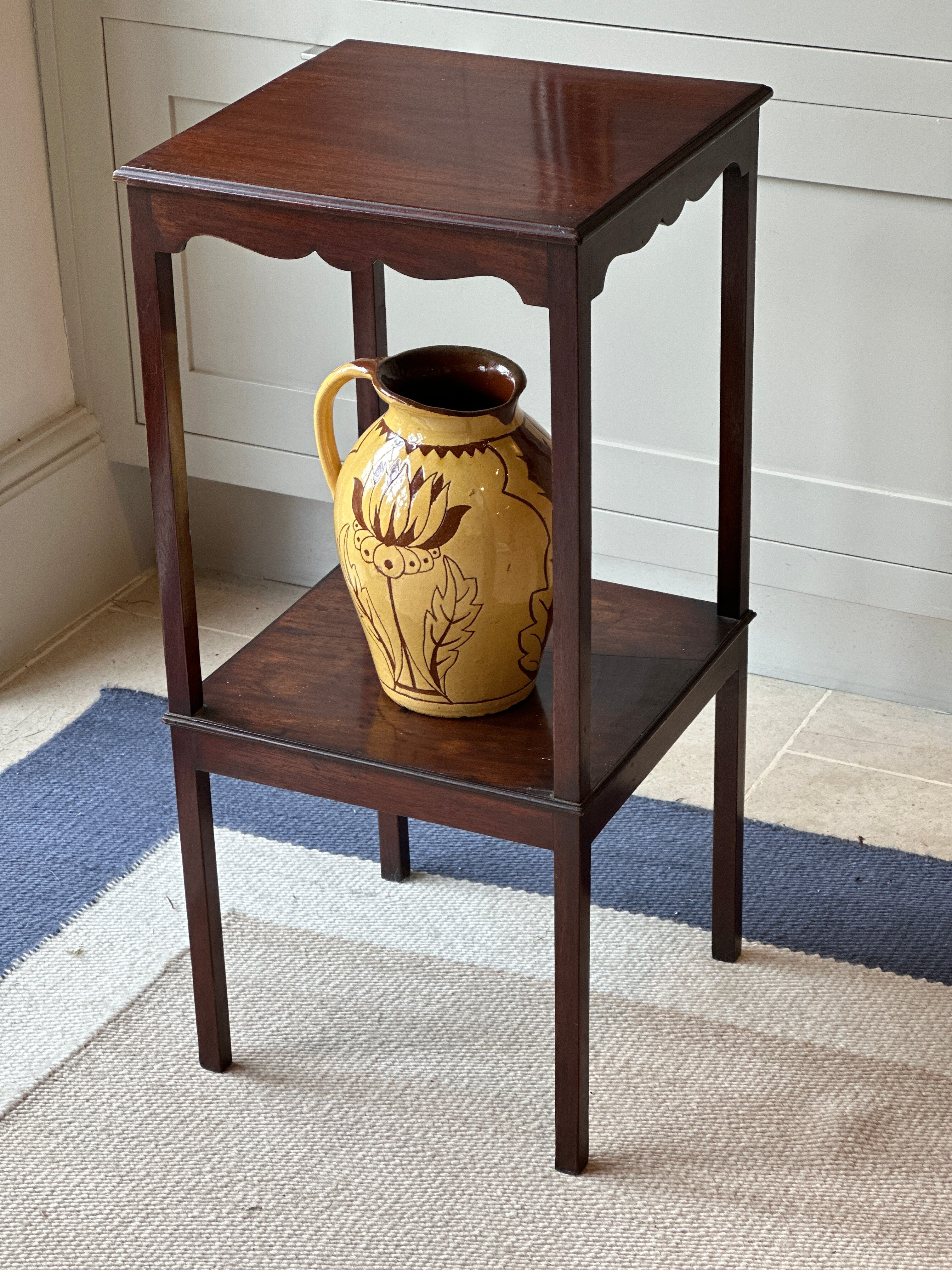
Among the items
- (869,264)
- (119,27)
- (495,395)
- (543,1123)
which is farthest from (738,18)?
(543,1123)

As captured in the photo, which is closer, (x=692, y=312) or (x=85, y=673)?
(x=692, y=312)

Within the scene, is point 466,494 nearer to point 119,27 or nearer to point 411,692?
point 411,692

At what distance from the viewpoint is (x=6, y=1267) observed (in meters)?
1.25

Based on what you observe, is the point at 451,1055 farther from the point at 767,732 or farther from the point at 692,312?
the point at 692,312

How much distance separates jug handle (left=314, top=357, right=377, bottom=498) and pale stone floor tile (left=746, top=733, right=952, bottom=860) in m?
0.75

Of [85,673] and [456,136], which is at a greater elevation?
[456,136]

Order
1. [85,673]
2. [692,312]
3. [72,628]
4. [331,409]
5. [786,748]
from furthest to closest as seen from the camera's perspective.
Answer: [72,628] < [85,673] < [786,748] < [692,312] < [331,409]

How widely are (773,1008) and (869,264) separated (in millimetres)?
800

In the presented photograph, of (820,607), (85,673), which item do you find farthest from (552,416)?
(85,673)

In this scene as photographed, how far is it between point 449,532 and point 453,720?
0.19 m

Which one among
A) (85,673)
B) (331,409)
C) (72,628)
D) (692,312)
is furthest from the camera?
(72,628)

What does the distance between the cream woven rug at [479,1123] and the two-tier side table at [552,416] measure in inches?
2.7

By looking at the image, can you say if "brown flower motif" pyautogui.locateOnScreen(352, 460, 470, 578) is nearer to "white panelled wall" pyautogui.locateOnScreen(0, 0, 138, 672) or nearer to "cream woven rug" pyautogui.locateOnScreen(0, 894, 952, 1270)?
"cream woven rug" pyautogui.locateOnScreen(0, 894, 952, 1270)

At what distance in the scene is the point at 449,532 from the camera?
1173mm
